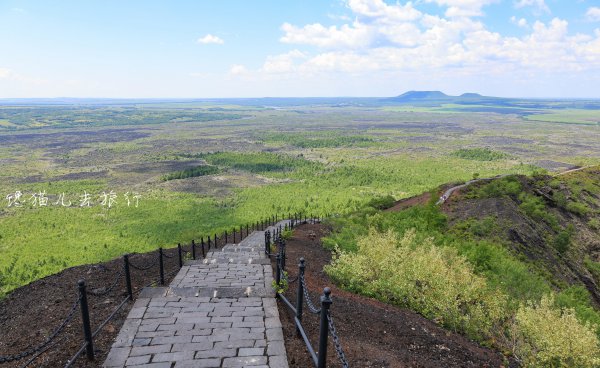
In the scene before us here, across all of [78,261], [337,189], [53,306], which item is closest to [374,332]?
[53,306]

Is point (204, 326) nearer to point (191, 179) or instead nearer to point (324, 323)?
point (324, 323)

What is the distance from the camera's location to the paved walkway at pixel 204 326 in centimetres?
631

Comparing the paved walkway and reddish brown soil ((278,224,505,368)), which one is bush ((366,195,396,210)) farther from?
the paved walkway

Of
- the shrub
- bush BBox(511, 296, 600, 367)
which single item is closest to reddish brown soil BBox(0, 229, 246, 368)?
bush BBox(511, 296, 600, 367)

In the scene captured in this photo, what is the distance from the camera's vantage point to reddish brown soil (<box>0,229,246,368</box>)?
22.0 ft

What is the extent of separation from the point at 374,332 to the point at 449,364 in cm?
147

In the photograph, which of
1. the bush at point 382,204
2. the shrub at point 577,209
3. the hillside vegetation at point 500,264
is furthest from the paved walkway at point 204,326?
the shrub at point 577,209

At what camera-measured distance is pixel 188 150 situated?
102375 mm

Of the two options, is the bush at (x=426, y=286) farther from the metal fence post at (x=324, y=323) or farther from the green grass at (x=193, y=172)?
the green grass at (x=193, y=172)

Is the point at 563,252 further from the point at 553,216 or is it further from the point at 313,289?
the point at 313,289

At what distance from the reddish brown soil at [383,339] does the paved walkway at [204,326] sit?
429 millimetres

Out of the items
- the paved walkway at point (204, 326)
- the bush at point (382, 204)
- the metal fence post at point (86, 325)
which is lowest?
the bush at point (382, 204)

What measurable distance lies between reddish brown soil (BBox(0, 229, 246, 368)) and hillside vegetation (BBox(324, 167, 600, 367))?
581 centimetres

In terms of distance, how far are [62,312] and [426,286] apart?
8.40 metres
